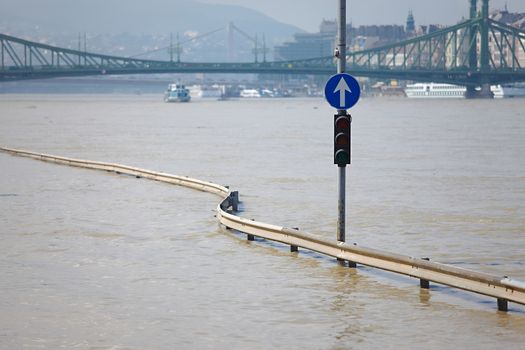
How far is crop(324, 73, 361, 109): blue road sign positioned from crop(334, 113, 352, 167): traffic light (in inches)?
8.4

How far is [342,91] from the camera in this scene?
64.0 ft

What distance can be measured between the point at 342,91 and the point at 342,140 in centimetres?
74

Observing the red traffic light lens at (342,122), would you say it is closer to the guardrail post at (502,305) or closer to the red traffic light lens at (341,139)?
the red traffic light lens at (341,139)

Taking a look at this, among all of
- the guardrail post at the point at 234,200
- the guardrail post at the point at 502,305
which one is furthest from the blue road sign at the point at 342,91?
the guardrail post at the point at 234,200

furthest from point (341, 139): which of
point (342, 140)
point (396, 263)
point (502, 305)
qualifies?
point (502, 305)

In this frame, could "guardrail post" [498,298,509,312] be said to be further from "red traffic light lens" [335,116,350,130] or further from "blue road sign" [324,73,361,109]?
"blue road sign" [324,73,361,109]

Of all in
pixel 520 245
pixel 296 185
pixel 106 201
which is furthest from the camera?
pixel 296 185

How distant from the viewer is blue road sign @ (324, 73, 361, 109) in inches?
765

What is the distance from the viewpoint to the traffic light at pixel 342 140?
63.4 ft

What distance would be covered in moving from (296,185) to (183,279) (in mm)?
20924

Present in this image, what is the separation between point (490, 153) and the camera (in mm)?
60219

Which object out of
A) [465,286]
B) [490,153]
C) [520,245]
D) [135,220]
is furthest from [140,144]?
[465,286]

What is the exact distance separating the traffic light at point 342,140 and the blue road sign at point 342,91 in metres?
0.21

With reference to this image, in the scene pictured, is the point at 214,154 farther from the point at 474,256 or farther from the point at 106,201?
the point at 474,256
